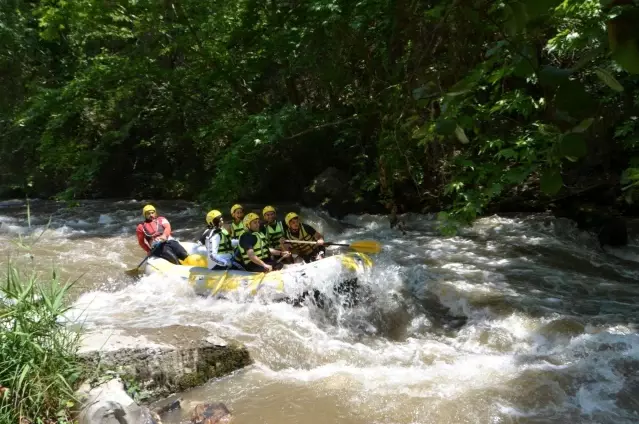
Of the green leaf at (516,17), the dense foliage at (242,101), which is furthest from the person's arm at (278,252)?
the green leaf at (516,17)

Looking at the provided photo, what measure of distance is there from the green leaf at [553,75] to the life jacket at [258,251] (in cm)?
602

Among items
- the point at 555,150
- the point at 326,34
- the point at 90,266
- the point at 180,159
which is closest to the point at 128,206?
the point at 180,159

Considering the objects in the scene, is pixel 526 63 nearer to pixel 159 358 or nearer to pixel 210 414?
pixel 210 414

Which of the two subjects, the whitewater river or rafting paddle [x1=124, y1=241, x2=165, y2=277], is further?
rafting paddle [x1=124, y1=241, x2=165, y2=277]

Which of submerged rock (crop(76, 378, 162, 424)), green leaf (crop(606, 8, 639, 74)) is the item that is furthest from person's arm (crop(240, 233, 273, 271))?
green leaf (crop(606, 8, 639, 74))

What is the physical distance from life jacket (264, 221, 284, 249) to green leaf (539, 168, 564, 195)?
6.31 m

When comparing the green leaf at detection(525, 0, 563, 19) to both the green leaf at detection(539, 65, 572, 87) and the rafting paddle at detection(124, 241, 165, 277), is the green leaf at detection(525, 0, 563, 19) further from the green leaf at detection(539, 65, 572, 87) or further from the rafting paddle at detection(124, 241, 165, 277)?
the rafting paddle at detection(124, 241, 165, 277)

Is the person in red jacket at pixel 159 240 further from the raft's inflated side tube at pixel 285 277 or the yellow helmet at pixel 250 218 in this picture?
the yellow helmet at pixel 250 218

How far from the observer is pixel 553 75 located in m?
0.79

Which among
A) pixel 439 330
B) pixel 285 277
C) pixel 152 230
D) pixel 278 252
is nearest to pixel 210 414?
pixel 285 277

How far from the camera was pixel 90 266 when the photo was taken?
8.48 meters

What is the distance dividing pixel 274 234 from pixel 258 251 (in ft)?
1.71

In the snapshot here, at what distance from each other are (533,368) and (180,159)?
13.7m

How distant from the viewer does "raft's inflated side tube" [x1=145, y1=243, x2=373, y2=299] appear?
6.09m
